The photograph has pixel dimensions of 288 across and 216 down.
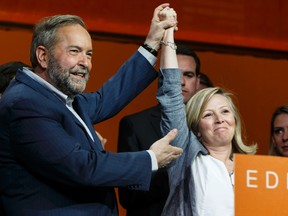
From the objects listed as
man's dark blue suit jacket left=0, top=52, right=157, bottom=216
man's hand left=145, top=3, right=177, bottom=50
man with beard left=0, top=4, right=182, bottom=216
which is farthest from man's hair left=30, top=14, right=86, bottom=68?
man's hand left=145, top=3, right=177, bottom=50

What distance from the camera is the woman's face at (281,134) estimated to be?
9.48 ft

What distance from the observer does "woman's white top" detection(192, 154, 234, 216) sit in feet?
6.29

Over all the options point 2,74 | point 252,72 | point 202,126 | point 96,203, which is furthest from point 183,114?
point 252,72

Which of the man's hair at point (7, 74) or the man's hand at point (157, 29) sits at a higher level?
the man's hand at point (157, 29)

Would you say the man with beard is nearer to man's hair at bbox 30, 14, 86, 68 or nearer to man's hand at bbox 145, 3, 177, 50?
man's hair at bbox 30, 14, 86, 68

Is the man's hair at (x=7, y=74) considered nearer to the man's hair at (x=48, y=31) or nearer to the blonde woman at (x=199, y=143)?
the man's hair at (x=48, y=31)

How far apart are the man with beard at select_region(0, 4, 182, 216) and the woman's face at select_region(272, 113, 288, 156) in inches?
46.7

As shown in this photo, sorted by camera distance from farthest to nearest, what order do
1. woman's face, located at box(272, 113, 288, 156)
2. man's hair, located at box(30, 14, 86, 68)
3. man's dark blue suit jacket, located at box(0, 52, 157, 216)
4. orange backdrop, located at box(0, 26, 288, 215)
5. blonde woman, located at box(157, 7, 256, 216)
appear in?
orange backdrop, located at box(0, 26, 288, 215)
woman's face, located at box(272, 113, 288, 156)
blonde woman, located at box(157, 7, 256, 216)
man's hair, located at box(30, 14, 86, 68)
man's dark blue suit jacket, located at box(0, 52, 157, 216)

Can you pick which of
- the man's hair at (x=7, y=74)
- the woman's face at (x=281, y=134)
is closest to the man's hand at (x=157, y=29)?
the man's hair at (x=7, y=74)

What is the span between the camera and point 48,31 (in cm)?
186

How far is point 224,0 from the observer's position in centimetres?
345

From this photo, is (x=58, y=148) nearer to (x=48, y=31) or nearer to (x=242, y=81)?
(x=48, y=31)

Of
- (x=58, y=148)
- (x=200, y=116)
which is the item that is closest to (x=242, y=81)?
(x=200, y=116)

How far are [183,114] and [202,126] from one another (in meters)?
0.10
